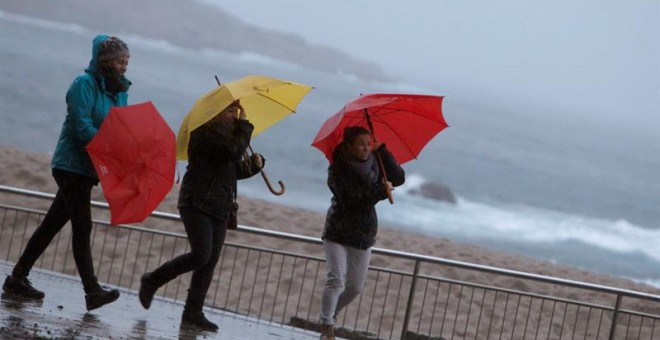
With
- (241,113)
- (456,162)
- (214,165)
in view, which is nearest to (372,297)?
(241,113)

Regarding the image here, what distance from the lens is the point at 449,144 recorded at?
103000mm

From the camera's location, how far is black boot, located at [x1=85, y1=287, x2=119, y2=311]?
897cm

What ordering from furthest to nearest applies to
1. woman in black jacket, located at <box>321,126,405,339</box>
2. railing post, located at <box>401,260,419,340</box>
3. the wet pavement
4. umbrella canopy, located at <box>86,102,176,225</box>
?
railing post, located at <box>401,260,419,340</box> < woman in black jacket, located at <box>321,126,405,339</box> < umbrella canopy, located at <box>86,102,176,225</box> < the wet pavement

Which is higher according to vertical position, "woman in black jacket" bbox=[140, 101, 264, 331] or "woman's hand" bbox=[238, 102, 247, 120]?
"woman's hand" bbox=[238, 102, 247, 120]

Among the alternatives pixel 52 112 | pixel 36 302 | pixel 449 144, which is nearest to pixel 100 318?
pixel 36 302

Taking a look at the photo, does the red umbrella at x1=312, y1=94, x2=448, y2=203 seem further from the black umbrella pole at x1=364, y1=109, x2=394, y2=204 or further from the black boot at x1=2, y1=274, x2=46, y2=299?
the black boot at x1=2, y1=274, x2=46, y2=299

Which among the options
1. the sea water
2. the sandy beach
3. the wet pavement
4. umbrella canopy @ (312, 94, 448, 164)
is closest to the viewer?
the wet pavement

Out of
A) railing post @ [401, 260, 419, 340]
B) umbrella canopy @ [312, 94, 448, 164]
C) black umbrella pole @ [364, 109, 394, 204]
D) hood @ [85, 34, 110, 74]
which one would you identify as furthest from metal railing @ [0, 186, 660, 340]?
hood @ [85, 34, 110, 74]

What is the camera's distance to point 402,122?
1012cm

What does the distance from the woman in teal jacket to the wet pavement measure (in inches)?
12.0

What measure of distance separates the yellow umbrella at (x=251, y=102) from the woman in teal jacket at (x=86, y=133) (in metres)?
0.51

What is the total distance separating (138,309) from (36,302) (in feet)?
3.64

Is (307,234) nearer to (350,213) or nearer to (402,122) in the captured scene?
(402,122)

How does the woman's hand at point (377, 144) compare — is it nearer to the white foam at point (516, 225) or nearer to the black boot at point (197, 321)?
the black boot at point (197, 321)
